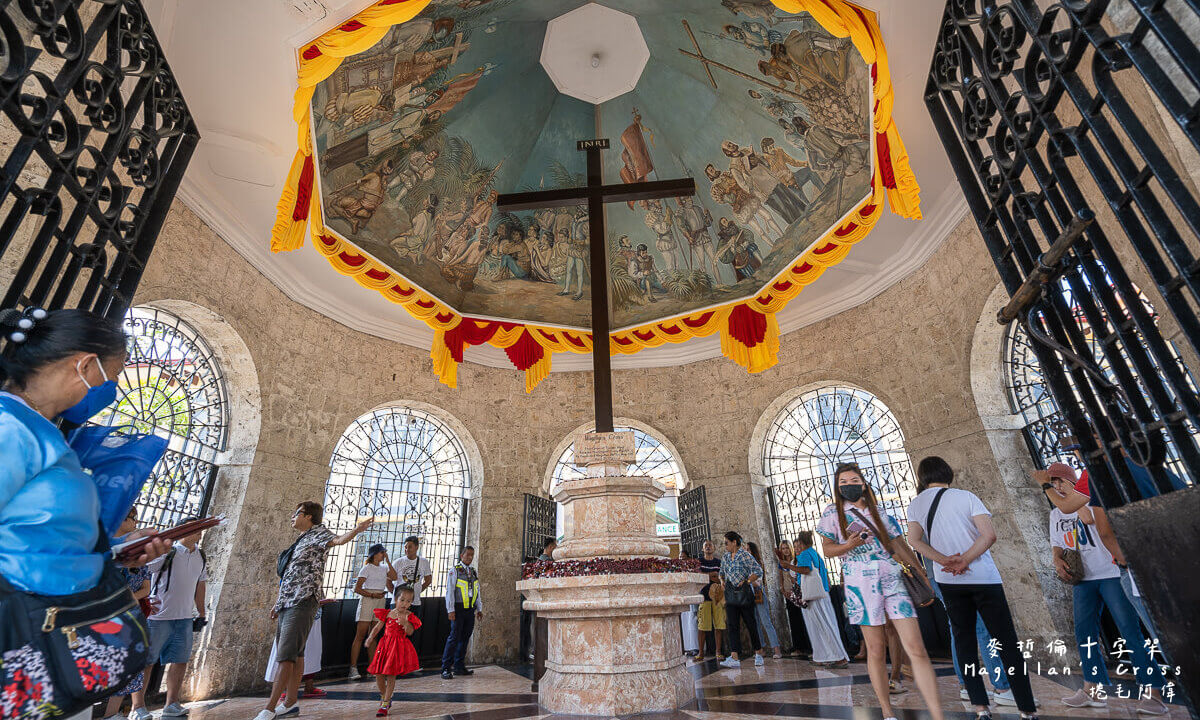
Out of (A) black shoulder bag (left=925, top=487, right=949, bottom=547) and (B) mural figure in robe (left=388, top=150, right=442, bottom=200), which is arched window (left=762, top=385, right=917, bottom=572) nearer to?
(A) black shoulder bag (left=925, top=487, right=949, bottom=547)

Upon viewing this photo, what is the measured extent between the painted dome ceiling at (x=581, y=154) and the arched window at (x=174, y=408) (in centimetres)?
274

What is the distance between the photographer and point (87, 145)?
211 centimetres

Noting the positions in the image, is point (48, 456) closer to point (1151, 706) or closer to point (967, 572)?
point (967, 572)

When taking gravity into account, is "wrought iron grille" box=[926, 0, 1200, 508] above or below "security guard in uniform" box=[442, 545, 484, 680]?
above

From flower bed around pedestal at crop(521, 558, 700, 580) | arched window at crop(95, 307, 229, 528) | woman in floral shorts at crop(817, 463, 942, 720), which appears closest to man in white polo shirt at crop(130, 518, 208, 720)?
arched window at crop(95, 307, 229, 528)

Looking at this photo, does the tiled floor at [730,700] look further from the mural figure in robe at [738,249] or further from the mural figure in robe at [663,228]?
the mural figure in robe at [663,228]

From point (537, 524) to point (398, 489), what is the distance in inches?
98.0

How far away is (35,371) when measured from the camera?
1553 millimetres

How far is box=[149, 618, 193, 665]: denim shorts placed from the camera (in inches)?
173

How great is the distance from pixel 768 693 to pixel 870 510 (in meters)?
2.48

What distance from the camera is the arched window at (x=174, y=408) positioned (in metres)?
6.71

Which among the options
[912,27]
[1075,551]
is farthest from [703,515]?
[912,27]

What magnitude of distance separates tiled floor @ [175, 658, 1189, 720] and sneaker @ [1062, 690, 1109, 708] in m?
0.06

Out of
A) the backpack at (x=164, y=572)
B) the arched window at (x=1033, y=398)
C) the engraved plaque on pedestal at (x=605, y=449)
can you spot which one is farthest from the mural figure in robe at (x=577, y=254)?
the backpack at (x=164, y=572)
